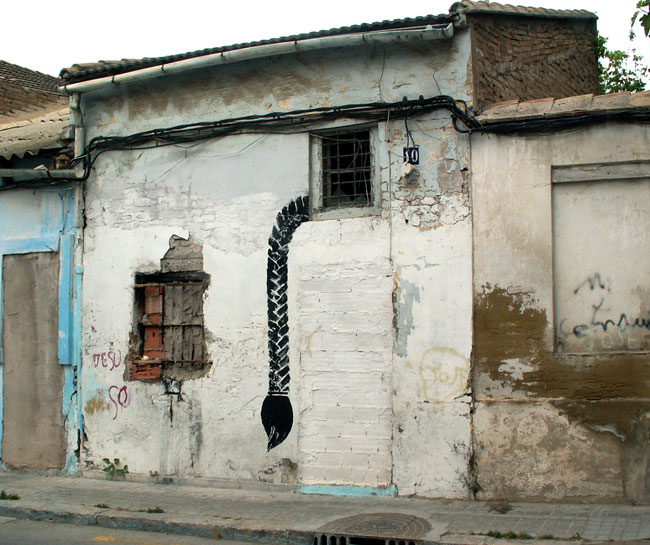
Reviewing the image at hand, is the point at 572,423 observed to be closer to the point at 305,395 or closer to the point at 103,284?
the point at 305,395

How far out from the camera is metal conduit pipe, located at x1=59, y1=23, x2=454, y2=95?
27.6ft

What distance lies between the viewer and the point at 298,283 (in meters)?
9.20

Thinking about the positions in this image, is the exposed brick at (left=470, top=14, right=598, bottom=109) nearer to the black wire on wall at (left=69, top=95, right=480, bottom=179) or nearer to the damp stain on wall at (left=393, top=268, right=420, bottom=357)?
the black wire on wall at (left=69, top=95, right=480, bottom=179)

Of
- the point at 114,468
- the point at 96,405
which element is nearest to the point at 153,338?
the point at 96,405

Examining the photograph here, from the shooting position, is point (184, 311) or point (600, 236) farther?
point (184, 311)

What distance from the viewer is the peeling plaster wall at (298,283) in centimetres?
853

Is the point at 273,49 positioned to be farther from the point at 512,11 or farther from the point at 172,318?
the point at 172,318

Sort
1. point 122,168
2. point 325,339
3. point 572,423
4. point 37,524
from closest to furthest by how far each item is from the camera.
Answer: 1. point 572,423
2. point 37,524
3. point 325,339
4. point 122,168

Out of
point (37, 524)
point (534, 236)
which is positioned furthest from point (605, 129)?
point (37, 524)

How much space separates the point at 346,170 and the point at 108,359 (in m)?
4.16

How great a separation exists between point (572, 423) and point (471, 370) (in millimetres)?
1168

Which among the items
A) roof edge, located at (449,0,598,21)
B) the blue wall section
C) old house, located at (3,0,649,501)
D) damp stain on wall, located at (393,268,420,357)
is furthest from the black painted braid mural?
the blue wall section

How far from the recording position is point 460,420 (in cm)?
832

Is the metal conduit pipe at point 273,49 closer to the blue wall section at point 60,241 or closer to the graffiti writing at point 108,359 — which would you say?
the blue wall section at point 60,241
